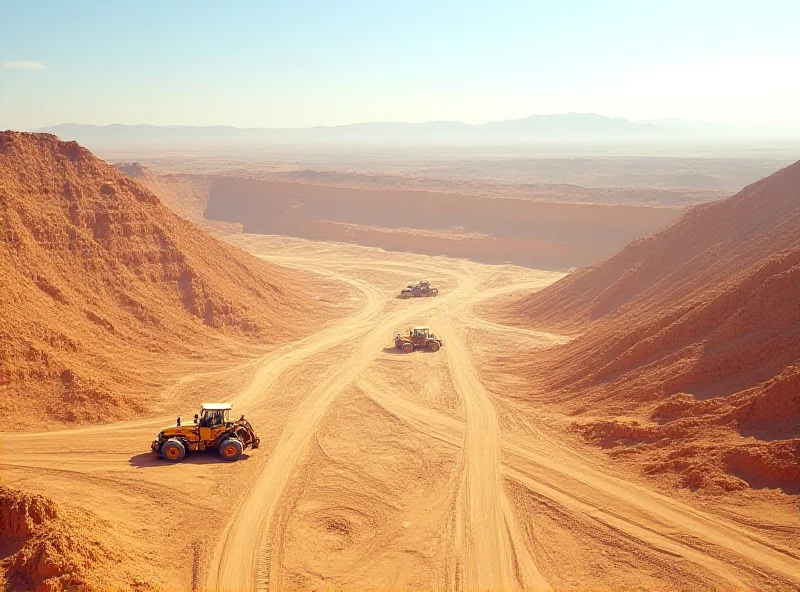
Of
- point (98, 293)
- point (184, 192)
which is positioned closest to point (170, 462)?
point (98, 293)

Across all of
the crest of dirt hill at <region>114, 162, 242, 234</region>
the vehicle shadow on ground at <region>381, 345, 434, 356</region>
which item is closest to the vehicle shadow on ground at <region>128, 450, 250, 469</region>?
the vehicle shadow on ground at <region>381, 345, 434, 356</region>

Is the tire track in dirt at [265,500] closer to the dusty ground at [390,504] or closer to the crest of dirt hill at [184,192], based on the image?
the dusty ground at [390,504]

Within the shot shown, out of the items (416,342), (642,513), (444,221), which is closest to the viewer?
(642,513)

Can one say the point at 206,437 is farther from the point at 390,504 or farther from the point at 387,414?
the point at 387,414

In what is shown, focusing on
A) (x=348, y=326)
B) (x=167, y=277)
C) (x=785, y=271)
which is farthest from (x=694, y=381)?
(x=167, y=277)

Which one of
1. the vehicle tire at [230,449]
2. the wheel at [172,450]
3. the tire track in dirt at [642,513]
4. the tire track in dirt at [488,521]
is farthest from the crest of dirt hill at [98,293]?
the tire track in dirt at [642,513]

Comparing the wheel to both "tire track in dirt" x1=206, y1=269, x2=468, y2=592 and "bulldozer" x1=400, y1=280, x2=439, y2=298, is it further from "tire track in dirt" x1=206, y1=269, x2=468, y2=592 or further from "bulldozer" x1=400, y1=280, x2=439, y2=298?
→ "bulldozer" x1=400, y1=280, x2=439, y2=298
